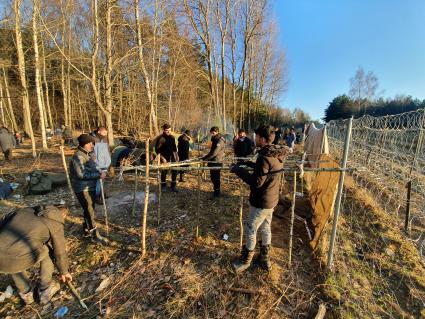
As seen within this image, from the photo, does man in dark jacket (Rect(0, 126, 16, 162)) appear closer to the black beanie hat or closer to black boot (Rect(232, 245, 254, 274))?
the black beanie hat

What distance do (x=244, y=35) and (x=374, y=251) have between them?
18057 mm

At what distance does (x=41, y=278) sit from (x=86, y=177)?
1457 mm

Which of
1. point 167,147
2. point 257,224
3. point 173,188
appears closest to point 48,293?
point 257,224

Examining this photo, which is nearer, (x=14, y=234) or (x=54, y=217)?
(x=14, y=234)

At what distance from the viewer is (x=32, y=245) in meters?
2.63

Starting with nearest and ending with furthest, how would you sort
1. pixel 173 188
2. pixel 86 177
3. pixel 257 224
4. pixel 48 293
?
pixel 48 293 < pixel 257 224 < pixel 86 177 < pixel 173 188

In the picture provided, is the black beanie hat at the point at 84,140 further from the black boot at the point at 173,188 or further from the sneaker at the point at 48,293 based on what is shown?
the black boot at the point at 173,188

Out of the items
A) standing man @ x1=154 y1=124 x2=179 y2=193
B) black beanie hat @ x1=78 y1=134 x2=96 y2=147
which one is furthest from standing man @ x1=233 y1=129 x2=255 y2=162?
black beanie hat @ x1=78 y1=134 x2=96 y2=147

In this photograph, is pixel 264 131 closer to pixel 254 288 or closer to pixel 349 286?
pixel 254 288

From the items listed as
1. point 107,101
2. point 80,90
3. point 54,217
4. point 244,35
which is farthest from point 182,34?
point 54,217

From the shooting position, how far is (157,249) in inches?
149

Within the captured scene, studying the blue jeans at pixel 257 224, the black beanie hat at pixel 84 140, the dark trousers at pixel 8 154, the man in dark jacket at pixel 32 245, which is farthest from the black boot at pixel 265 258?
the dark trousers at pixel 8 154

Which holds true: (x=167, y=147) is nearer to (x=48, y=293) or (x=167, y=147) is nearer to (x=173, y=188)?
(x=173, y=188)

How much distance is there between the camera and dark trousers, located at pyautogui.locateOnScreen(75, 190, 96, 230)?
385 centimetres
